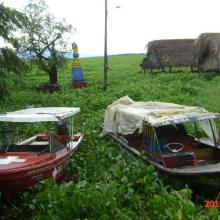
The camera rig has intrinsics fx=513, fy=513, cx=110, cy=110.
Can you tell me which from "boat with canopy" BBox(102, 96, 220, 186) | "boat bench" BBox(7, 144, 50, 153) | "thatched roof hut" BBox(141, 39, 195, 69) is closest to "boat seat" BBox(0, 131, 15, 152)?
"boat bench" BBox(7, 144, 50, 153)

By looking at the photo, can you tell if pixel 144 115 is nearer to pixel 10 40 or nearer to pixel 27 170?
pixel 27 170

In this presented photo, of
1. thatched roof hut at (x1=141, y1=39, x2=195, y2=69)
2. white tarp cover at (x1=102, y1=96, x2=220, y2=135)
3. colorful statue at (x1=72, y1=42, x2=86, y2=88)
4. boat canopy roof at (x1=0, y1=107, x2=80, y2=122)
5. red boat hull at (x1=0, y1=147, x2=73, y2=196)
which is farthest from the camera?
thatched roof hut at (x1=141, y1=39, x2=195, y2=69)

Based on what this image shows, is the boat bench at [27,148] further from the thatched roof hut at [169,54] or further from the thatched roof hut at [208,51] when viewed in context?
the thatched roof hut at [169,54]

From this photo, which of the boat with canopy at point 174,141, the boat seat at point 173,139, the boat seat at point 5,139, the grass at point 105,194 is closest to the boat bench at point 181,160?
the boat with canopy at point 174,141

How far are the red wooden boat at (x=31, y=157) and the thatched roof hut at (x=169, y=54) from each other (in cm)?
2962

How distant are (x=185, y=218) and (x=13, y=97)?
62.7 feet

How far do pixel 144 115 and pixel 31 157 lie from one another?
2.75 metres

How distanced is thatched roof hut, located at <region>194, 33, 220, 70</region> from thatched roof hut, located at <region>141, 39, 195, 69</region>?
4.02 m

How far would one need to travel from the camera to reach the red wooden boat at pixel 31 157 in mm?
9391

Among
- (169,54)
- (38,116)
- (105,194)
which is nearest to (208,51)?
(169,54)

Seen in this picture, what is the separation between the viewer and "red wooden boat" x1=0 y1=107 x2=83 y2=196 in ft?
30.8

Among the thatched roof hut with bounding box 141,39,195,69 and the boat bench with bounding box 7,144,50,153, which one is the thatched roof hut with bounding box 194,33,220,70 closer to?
the thatched roof hut with bounding box 141,39,195,69

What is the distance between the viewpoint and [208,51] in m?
36.1

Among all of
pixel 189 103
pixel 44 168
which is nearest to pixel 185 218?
pixel 44 168
